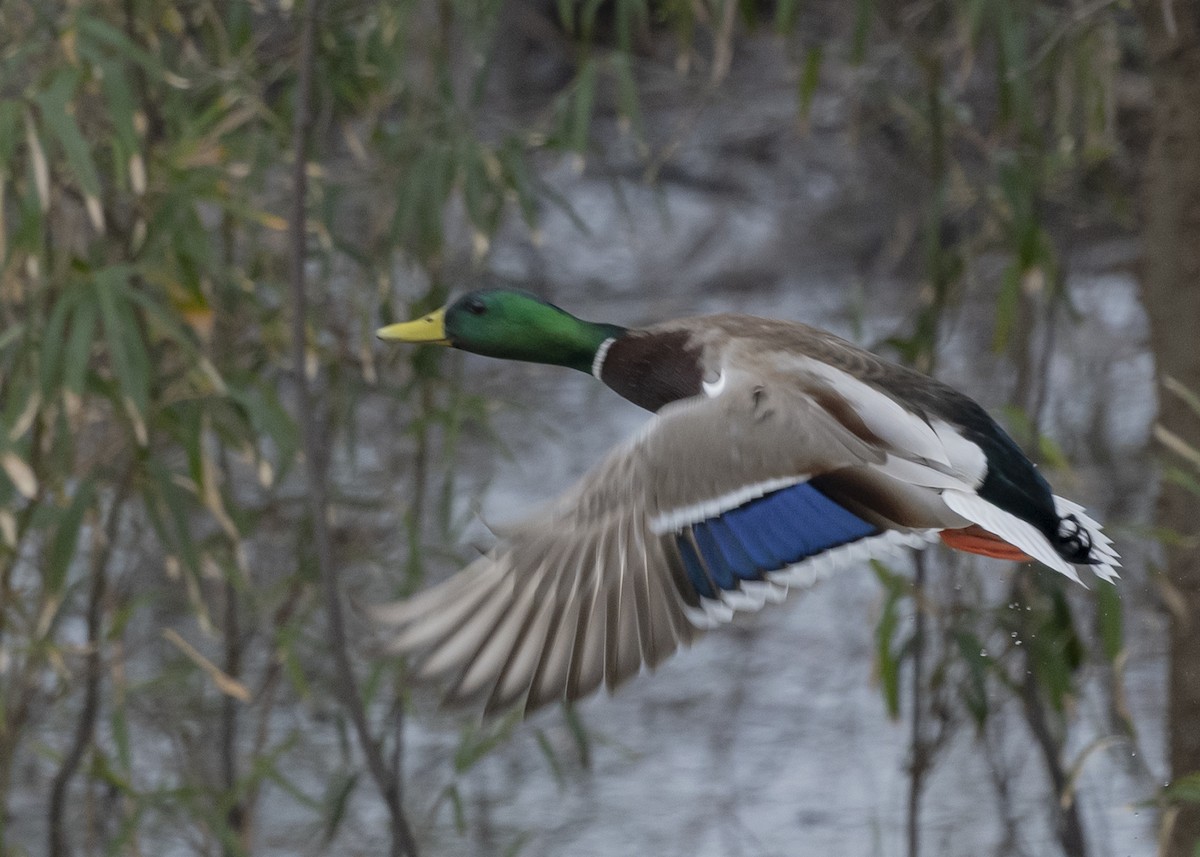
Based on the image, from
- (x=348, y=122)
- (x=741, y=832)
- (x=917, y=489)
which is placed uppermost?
(x=348, y=122)

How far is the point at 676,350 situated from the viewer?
203cm

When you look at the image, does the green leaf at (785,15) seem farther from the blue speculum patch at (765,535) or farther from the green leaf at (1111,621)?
the blue speculum patch at (765,535)

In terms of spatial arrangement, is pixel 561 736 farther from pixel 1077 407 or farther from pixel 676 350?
pixel 676 350

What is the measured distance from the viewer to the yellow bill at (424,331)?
7.01 ft

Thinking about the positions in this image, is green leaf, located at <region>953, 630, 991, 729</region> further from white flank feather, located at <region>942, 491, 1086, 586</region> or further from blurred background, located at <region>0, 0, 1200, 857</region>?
white flank feather, located at <region>942, 491, 1086, 586</region>

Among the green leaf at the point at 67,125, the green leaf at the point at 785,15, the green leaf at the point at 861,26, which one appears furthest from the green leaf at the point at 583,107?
the green leaf at the point at 67,125

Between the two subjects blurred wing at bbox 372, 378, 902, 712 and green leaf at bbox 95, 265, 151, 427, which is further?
green leaf at bbox 95, 265, 151, 427

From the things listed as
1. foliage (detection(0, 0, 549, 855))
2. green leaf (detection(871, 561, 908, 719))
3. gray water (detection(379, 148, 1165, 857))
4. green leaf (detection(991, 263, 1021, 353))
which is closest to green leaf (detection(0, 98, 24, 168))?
foliage (detection(0, 0, 549, 855))

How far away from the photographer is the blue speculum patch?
5.74 ft

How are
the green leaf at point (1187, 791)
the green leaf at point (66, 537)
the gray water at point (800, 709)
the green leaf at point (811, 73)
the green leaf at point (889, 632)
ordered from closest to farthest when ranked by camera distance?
the green leaf at point (1187, 791), the green leaf at point (66, 537), the green leaf at point (889, 632), the green leaf at point (811, 73), the gray water at point (800, 709)

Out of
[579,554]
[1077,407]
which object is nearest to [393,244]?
[579,554]

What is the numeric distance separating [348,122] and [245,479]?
137 centimetres

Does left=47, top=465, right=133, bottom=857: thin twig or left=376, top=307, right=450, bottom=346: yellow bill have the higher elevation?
left=376, top=307, right=450, bottom=346: yellow bill

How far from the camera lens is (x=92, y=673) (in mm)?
2643
